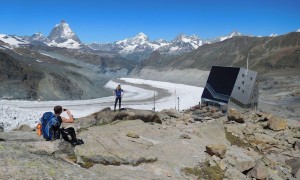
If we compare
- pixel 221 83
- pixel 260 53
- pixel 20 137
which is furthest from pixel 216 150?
pixel 260 53

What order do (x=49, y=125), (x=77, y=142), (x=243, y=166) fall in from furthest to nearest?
(x=243, y=166) < (x=77, y=142) < (x=49, y=125)

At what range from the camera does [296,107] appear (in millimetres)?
68438

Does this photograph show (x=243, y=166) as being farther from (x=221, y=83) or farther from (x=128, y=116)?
(x=221, y=83)

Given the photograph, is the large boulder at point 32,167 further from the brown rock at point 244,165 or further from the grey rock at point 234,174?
the brown rock at point 244,165

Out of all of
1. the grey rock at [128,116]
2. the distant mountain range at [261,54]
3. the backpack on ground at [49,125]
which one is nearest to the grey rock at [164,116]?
the grey rock at [128,116]

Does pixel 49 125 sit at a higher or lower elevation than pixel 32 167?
higher

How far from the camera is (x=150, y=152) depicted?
14.8m

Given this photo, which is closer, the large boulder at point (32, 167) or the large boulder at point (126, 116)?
the large boulder at point (32, 167)

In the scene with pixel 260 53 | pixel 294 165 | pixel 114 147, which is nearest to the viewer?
pixel 114 147

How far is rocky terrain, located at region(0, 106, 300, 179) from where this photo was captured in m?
10.1

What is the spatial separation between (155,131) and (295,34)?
5824 inches

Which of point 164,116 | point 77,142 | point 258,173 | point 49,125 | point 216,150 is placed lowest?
point 258,173

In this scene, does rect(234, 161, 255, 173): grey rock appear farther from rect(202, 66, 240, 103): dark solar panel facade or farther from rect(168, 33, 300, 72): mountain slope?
rect(168, 33, 300, 72): mountain slope

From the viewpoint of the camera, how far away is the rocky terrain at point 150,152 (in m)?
10.1
